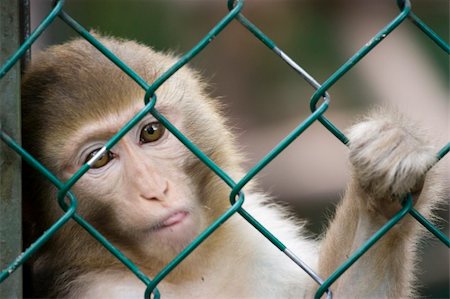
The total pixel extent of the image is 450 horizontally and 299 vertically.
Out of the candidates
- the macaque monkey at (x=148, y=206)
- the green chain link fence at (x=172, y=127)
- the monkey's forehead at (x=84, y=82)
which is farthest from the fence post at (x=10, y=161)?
the monkey's forehead at (x=84, y=82)

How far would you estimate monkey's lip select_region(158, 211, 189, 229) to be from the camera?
283cm

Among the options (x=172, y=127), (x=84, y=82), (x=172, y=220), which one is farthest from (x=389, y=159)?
(x=84, y=82)

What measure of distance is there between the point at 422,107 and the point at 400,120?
160 inches

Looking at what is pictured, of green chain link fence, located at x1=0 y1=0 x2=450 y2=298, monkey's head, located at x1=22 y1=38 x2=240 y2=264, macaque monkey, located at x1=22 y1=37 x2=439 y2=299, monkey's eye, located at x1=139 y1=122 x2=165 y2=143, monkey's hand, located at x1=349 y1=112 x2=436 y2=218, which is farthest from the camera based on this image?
monkey's eye, located at x1=139 y1=122 x2=165 y2=143

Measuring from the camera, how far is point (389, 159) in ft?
7.91

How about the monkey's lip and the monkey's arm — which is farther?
the monkey's lip

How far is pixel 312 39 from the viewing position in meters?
8.30

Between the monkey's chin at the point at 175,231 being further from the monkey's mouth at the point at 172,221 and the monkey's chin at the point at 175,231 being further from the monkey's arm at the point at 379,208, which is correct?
the monkey's arm at the point at 379,208

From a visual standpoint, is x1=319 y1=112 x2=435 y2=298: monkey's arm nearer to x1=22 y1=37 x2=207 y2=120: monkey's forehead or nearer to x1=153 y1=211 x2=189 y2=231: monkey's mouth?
x1=153 y1=211 x2=189 y2=231: monkey's mouth

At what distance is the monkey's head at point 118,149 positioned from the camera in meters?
2.88

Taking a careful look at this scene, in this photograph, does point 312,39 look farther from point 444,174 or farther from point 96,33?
point 444,174

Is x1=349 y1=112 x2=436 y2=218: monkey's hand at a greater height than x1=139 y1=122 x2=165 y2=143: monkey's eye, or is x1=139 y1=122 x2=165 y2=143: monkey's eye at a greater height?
x1=349 y1=112 x2=436 y2=218: monkey's hand

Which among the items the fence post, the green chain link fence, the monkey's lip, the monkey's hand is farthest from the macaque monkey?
the fence post

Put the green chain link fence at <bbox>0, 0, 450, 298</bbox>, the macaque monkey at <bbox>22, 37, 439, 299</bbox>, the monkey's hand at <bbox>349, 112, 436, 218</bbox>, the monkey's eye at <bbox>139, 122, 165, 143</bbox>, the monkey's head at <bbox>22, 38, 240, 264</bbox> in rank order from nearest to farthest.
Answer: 1. the green chain link fence at <bbox>0, 0, 450, 298</bbox>
2. the monkey's hand at <bbox>349, 112, 436, 218</bbox>
3. the macaque monkey at <bbox>22, 37, 439, 299</bbox>
4. the monkey's head at <bbox>22, 38, 240, 264</bbox>
5. the monkey's eye at <bbox>139, 122, 165, 143</bbox>
